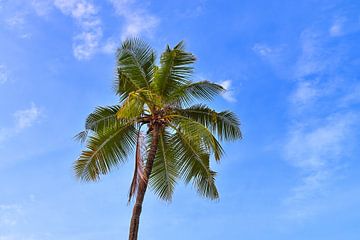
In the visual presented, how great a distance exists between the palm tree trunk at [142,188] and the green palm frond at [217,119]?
1.55m

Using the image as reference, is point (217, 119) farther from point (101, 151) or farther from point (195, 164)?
point (101, 151)

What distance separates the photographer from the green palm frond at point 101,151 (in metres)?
20.3

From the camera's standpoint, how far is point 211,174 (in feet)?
68.2

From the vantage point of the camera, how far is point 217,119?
21188 millimetres

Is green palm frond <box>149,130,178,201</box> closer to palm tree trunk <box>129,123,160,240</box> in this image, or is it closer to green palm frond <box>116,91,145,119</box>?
palm tree trunk <box>129,123,160,240</box>

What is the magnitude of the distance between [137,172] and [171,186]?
302 cm

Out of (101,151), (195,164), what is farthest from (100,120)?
(195,164)

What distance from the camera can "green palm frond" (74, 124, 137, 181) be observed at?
2027 cm

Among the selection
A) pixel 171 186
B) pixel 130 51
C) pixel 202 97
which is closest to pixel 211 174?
pixel 171 186

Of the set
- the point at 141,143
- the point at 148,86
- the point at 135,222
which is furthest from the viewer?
the point at 148,86

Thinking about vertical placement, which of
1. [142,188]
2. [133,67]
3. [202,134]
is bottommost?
A: [142,188]

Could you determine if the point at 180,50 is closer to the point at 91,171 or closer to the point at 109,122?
the point at 109,122

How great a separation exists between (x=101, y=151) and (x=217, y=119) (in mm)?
4695

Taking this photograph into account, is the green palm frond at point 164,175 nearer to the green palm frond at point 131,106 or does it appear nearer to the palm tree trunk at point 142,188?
the palm tree trunk at point 142,188
